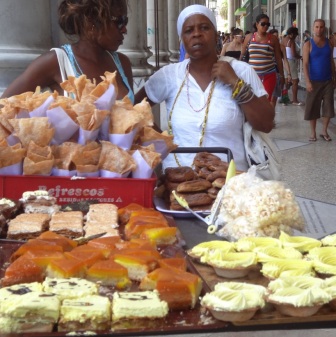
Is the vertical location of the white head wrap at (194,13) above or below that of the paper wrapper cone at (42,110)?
above

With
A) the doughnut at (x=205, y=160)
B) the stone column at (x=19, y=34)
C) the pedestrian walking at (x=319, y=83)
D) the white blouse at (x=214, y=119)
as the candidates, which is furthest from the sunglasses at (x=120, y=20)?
the pedestrian walking at (x=319, y=83)

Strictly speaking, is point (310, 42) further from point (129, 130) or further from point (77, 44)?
point (129, 130)

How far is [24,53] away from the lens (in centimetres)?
472

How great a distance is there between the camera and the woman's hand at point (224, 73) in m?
3.83

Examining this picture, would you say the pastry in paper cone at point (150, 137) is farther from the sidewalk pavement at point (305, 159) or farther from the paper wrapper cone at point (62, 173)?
the sidewalk pavement at point (305, 159)

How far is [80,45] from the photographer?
3842mm

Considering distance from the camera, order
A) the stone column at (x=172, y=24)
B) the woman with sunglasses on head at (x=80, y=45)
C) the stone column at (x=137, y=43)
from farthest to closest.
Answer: the stone column at (x=172, y=24)
the stone column at (x=137, y=43)
the woman with sunglasses on head at (x=80, y=45)

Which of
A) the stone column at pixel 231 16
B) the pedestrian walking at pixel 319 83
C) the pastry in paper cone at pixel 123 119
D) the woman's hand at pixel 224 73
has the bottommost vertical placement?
the pedestrian walking at pixel 319 83

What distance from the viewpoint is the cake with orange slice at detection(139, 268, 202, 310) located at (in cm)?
188

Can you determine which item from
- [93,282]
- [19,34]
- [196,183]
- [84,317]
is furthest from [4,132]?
[19,34]

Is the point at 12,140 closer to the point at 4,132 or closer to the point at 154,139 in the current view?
the point at 4,132

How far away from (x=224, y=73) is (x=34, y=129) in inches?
57.0

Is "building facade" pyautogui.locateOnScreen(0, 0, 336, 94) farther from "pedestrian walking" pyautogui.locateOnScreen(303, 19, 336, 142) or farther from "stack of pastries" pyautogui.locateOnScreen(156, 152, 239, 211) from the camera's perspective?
"pedestrian walking" pyautogui.locateOnScreen(303, 19, 336, 142)

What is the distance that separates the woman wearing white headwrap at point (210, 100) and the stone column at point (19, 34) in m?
1.35
